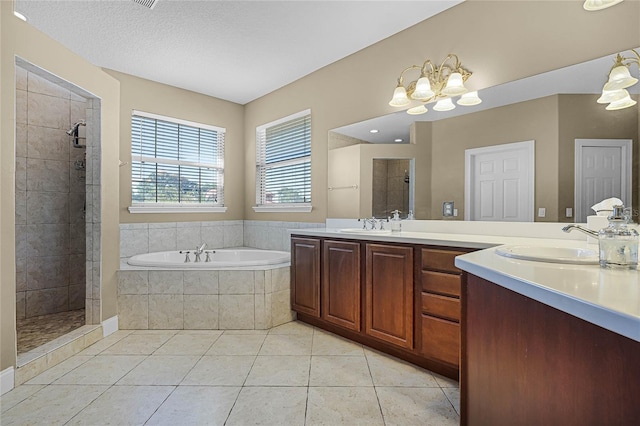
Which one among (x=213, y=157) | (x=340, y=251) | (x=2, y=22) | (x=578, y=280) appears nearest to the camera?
(x=578, y=280)

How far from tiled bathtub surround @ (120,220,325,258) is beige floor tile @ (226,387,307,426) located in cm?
188

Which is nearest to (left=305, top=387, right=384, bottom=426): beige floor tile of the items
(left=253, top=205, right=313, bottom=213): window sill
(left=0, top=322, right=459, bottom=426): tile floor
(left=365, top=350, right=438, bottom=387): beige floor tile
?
(left=0, top=322, right=459, bottom=426): tile floor

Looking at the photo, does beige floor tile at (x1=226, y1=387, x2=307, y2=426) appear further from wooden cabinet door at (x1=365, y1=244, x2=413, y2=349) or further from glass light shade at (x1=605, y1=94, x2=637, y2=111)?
glass light shade at (x1=605, y1=94, x2=637, y2=111)

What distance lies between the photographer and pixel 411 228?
270 cm

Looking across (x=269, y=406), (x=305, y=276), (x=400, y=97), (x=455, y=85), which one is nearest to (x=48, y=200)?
(x=305, y=276)

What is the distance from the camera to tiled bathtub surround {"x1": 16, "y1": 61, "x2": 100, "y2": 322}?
2852mm

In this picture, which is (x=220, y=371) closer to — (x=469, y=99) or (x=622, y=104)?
(x=469, y=99)

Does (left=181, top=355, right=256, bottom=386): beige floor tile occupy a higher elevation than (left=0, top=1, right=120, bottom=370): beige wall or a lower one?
lower

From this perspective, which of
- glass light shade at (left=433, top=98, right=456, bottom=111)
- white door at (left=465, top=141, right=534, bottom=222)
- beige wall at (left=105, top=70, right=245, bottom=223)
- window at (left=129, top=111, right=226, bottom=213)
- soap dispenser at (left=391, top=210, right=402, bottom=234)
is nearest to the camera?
white door at (left=465, top=141, right=534, bottom=222)

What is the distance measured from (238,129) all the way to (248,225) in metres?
1.30

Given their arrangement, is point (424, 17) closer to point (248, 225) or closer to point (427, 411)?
point (427, 411)

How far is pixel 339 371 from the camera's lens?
204 cm

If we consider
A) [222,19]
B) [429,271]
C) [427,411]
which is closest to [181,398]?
[427,411]

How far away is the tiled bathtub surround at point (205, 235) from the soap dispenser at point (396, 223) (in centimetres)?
89
